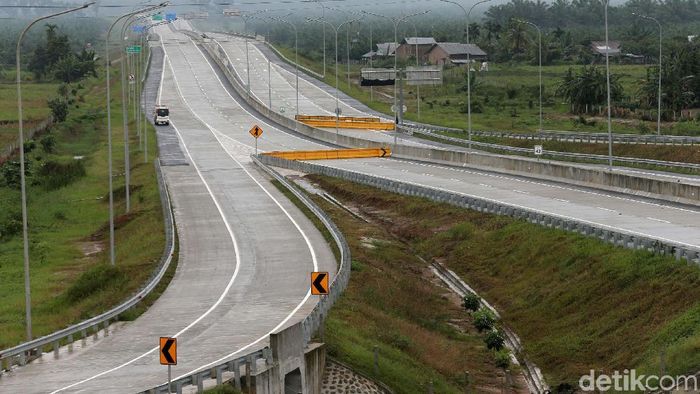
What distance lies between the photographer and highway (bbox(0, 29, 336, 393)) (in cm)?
3156

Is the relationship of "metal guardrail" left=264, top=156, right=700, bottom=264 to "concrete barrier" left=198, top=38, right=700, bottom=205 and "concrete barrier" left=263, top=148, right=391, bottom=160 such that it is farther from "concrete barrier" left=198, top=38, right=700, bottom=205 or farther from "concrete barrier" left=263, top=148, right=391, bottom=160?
"concrete barrier" left=198, top=38, right=700, bottom=205

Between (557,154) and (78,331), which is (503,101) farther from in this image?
(78,331)

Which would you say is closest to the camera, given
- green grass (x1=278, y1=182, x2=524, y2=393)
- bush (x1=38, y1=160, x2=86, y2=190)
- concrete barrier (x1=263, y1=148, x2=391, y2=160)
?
green grass (x1=278, y1=182, x2=524, y2=393)

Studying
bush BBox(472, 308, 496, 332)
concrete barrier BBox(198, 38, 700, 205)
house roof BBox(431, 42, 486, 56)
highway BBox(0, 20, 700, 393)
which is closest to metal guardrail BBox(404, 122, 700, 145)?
highway BBox(0, 20, 700, 393)

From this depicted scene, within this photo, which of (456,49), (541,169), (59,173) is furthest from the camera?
(456,49)

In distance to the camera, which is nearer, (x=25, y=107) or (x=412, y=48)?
(x=25, y=107)

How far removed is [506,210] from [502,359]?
18670mm

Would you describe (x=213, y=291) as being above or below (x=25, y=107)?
below

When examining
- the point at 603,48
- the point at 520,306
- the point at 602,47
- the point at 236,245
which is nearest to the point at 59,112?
the point at 236,245

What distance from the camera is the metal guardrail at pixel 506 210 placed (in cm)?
4406

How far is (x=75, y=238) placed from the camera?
69312mm

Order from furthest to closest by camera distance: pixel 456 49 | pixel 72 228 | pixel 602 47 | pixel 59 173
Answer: pixel 602 47 → pixel 456 49 → pixel 59 173 → pixel 72 228

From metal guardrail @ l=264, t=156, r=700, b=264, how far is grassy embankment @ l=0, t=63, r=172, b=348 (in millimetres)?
10188
